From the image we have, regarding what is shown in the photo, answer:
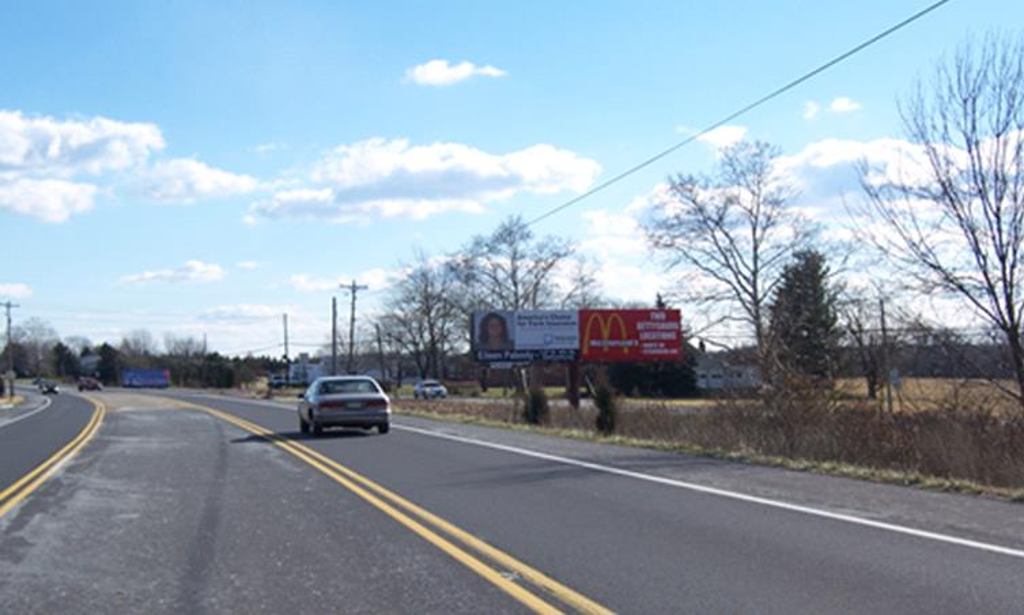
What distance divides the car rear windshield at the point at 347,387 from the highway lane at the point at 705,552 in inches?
450

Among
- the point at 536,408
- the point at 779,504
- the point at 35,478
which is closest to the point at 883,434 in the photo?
the point at 779,504

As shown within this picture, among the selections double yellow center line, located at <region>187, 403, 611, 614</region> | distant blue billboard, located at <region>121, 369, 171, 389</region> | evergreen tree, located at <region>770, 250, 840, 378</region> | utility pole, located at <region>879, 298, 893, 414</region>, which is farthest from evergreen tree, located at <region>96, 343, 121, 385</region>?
double yellow center line, located at <region>187, 403, 611, 614</region>

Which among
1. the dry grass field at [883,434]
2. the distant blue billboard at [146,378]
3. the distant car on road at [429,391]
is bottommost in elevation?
the dry grass field at [883,434]

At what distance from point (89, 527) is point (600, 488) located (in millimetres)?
→ 5889

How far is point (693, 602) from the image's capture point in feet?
21.3

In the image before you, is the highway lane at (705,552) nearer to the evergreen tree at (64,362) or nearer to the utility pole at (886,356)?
the utility pole at (886,356)

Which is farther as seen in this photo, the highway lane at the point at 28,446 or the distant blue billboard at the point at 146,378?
the distant blue billboard at the point at 146,378

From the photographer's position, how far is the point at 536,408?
1313 inches

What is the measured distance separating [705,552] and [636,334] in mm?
40543

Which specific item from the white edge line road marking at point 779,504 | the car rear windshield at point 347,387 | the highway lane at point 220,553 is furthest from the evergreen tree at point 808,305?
the highway lane at point 220,553

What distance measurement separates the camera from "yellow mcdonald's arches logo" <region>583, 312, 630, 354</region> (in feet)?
157

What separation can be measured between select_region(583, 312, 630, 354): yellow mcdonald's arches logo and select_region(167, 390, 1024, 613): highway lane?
3448 cm

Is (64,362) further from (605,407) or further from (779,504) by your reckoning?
(779,504)

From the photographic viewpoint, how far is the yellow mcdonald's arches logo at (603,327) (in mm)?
47781
